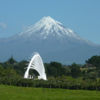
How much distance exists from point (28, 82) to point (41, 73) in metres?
20.9

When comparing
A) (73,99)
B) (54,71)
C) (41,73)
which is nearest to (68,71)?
(54,71)

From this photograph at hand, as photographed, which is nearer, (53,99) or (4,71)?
(53,99)

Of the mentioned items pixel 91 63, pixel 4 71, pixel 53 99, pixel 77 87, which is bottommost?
pixel 53 99

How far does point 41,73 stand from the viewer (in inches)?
2699

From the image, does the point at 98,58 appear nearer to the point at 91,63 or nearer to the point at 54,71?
the point at 91,63

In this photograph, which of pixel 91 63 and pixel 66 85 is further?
pixel 91 63

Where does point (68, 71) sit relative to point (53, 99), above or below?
above

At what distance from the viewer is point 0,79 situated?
50438 mm

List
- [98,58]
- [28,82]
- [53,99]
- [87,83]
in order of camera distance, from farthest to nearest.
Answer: [98,58] < [28,82] < [87,83] < [53,99]

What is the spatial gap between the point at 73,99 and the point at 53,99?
1.44 meters

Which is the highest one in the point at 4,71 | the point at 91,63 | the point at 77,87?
the point at 91,63

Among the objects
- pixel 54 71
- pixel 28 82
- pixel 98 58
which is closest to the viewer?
pixel 28 82

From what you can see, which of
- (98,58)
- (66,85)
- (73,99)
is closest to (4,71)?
(66,85)

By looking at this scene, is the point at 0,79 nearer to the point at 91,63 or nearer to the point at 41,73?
the point at 41,73
